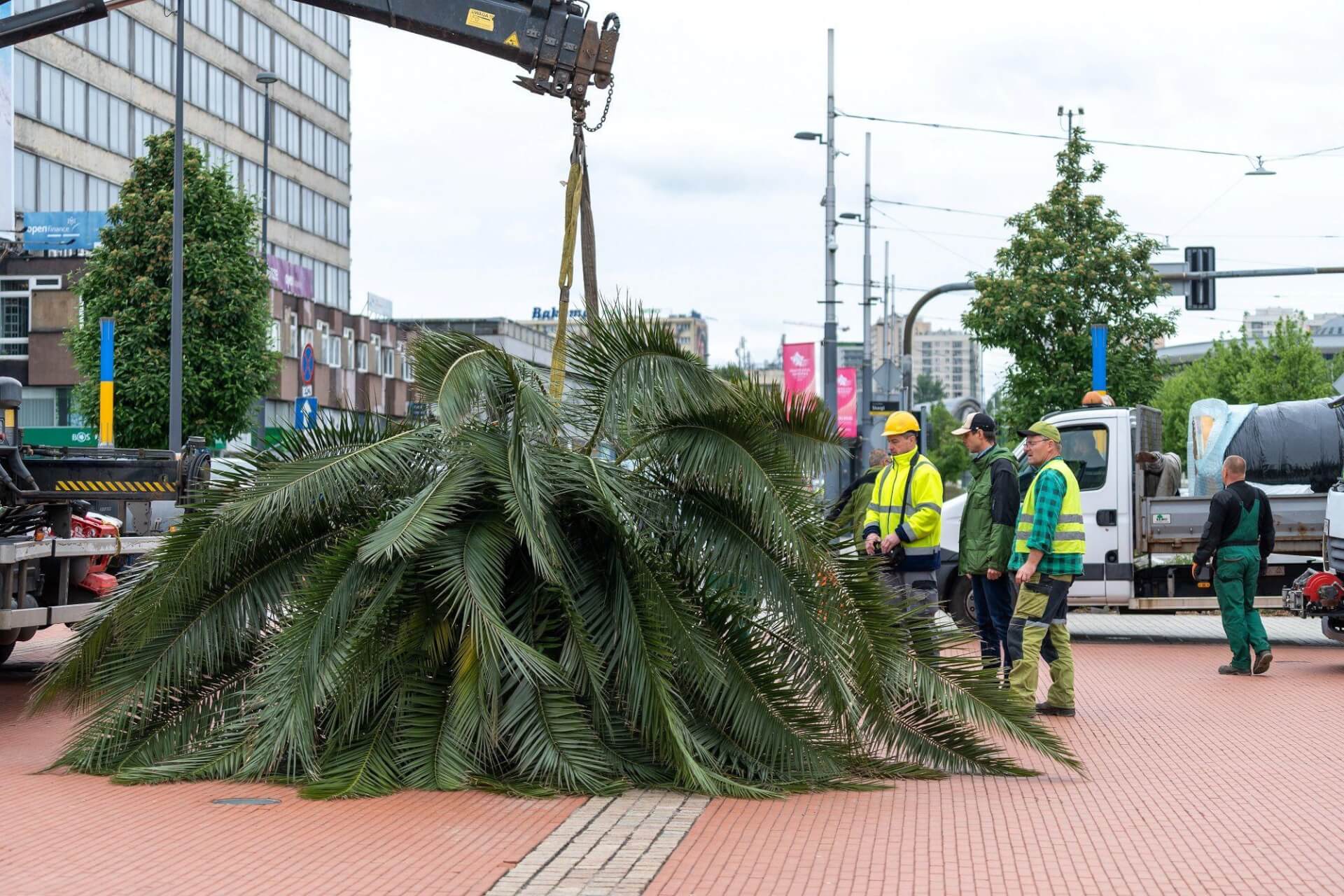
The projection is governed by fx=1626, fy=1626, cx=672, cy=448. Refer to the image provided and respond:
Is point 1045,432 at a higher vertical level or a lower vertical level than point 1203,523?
higher

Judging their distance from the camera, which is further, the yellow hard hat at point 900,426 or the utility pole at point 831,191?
the utility pole at point 831,191

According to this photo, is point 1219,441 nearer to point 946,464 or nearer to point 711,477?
point 711,477

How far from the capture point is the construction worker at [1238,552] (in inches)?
516

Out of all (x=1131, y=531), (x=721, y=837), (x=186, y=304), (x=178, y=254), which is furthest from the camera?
(x=186, y=304)

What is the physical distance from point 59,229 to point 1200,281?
31.9 m

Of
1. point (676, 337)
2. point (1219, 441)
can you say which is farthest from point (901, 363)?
point (676, 337)

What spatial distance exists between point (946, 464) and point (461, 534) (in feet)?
260

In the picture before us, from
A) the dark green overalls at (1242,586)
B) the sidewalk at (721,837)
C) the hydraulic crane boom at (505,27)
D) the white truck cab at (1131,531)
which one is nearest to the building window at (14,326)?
the white truck cab at (1131,531)

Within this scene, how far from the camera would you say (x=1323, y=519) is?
1521 centimetres

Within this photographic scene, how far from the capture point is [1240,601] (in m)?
13.1

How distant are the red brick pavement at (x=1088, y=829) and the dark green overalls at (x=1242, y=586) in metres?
2.96

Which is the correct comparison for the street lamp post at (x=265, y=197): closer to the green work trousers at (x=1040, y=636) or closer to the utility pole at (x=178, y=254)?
the utility pole at (x=178, y=254)

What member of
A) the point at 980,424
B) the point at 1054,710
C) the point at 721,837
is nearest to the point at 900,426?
the point at 980,424

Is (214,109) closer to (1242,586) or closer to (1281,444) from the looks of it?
(1281,444)
